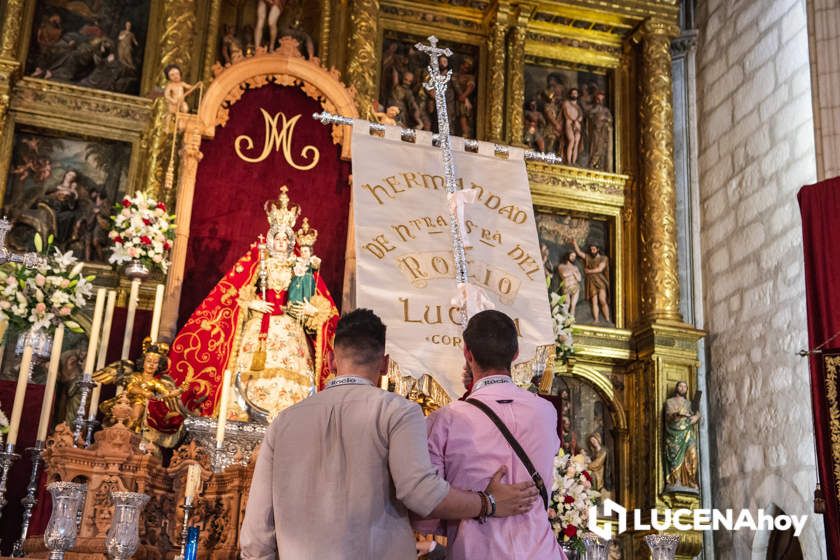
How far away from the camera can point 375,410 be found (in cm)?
299

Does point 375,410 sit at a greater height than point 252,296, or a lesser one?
lesser

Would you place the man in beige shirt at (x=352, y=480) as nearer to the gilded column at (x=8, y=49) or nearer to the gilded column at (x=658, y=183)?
the gilded column at (x=8, y=49)

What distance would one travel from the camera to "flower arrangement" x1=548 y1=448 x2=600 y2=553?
6426 mm

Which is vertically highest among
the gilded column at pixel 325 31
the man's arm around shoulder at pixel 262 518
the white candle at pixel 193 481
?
the gilded column at pixel 325 31

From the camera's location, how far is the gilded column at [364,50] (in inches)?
388

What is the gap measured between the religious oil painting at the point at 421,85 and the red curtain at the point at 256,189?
1.05 metres

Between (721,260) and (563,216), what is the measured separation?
176cm

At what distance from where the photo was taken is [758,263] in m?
9.70

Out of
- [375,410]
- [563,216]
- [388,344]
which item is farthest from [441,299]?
[563,216]

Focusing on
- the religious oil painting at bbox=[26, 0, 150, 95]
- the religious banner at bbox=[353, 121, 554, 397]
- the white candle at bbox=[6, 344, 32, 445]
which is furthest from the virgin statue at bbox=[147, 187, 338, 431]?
the religious oil painting at bbox=[26, 0, 150, 95]

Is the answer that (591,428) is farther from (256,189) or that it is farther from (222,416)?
(222,416)

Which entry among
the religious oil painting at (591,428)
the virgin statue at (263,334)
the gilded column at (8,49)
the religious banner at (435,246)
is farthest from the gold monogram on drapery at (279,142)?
the religious banner at (435,246)

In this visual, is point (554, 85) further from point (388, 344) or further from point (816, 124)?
point (388, 344)

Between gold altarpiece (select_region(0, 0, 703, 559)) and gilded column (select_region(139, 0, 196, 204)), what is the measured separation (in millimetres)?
14
